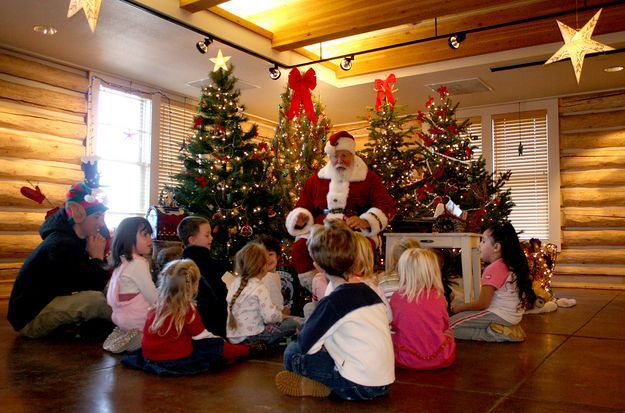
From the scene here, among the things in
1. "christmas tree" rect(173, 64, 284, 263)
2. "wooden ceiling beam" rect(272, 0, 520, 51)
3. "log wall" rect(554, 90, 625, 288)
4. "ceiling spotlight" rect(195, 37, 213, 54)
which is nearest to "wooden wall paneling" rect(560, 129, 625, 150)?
"log wall" rect(554, 90, 625, 288)

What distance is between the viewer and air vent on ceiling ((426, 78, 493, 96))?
28.9ft

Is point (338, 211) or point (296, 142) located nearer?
point (338, 211)

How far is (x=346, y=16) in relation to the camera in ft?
22.6

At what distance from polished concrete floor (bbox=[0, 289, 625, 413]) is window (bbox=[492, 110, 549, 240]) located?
6.64 meters

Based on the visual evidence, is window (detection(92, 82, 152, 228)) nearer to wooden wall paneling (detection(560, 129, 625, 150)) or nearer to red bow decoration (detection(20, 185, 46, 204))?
red bow decoration (detection(20, 185, 46, 204))

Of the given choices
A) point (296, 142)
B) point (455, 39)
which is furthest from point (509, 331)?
point (296, 142)

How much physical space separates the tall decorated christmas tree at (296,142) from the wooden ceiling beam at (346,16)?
59 cm

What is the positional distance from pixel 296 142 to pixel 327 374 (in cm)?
518

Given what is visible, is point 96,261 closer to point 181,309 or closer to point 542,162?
point 181,309

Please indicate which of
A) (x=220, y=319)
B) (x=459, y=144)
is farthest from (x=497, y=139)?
(x=220, y=319)

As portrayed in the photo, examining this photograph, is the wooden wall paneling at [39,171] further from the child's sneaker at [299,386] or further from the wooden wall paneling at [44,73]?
the child's sneaker at [299,386]

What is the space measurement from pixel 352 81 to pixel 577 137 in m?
4.36

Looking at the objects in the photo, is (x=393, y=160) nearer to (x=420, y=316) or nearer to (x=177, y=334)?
(x=420, y=316)

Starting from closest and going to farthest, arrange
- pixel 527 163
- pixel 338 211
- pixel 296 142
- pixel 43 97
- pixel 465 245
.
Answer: pixel 338 211, pixel 465 245, pixel 296 142, pixel 43 97, pixel 527 163
